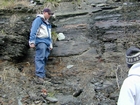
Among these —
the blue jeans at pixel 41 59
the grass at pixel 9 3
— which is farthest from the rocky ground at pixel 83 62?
the grass at pixel 9 3

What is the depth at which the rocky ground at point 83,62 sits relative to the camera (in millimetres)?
6195

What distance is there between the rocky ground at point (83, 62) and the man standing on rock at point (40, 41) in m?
0.30

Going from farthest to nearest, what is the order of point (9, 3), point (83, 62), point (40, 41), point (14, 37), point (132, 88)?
point (9, 3) → point (14, 37) → point (83, 62) → point (40, 41) → point (132, 88)

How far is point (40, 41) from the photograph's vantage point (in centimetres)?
723

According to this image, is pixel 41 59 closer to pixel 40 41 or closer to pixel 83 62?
pixel 40 41

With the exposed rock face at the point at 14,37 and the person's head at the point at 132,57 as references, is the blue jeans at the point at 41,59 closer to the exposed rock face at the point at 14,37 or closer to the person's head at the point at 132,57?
the exposed rock face at the point at 14,37

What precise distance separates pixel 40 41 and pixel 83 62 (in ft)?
4.38

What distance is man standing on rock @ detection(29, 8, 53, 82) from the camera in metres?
7.00

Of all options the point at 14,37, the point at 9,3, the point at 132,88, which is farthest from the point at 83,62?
the point at 132,88

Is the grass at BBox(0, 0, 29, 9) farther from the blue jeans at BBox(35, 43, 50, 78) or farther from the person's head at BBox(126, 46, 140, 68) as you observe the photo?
the person's head at BBox(126, 46, 140, 68)

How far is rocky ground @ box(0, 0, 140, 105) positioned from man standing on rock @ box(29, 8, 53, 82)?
299 millimetres

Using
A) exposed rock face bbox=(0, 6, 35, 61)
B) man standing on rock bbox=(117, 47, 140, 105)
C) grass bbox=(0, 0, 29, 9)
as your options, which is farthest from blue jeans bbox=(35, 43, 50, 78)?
man standing on rock bbox=(117, 47, 140, 105)

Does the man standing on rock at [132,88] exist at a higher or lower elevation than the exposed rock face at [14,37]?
higher

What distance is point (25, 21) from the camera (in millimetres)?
8945
